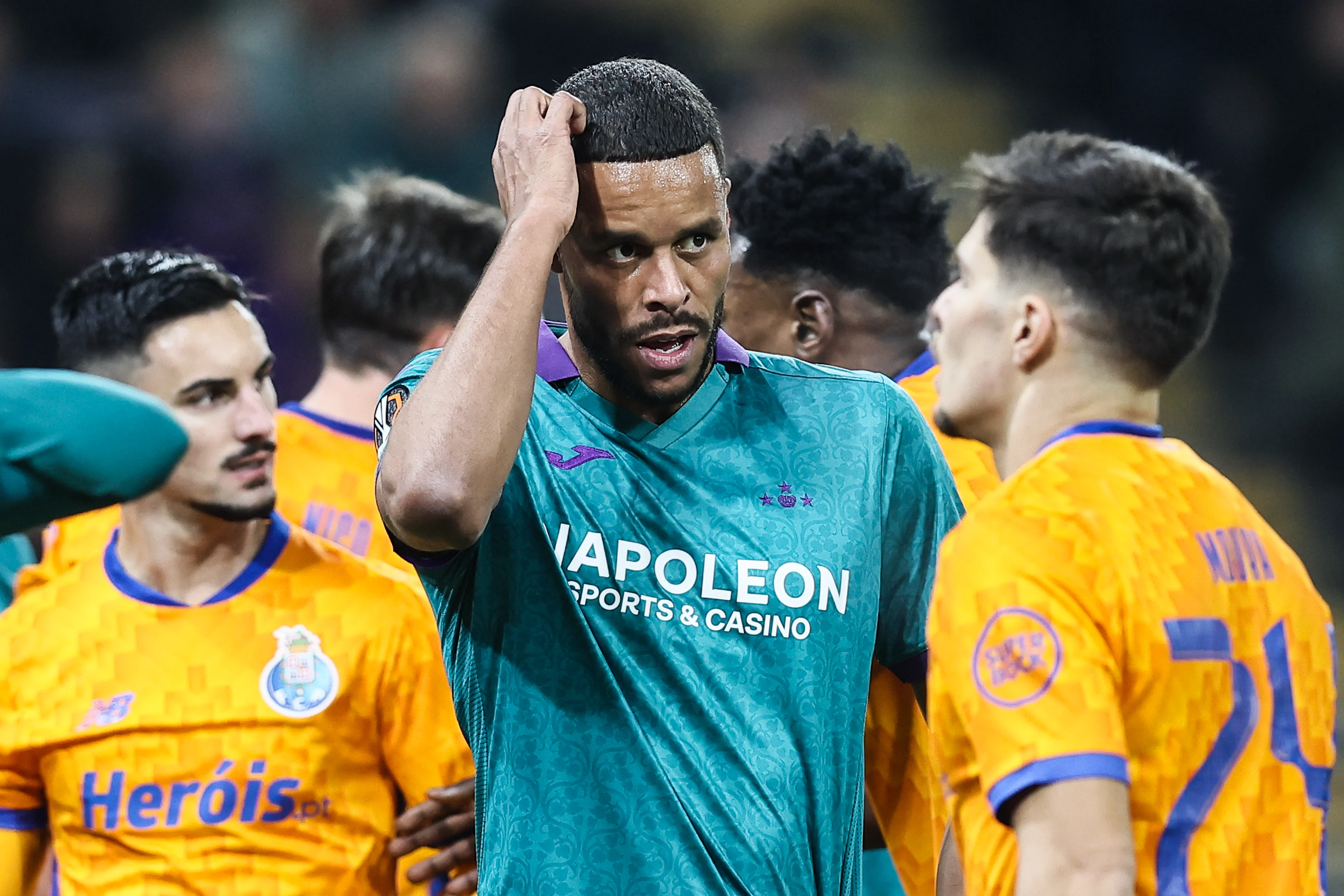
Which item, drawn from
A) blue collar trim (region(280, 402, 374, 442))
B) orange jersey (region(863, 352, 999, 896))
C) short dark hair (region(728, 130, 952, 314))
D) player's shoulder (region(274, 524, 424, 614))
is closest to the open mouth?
orange jersey (region(863, 352, 999, 896))

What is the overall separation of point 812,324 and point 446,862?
62.1 inches

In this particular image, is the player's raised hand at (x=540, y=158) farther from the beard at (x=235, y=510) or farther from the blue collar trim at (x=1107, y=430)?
the beard at (x=235, y=510)

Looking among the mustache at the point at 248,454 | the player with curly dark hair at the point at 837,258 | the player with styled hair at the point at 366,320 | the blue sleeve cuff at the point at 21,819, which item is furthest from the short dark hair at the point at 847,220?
the blue sleeve cuff at the point at 21,819

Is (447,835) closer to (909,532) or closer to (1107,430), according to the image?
(909,532)

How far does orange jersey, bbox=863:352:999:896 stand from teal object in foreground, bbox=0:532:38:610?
2377 mm

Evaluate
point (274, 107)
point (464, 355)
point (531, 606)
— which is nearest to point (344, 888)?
point (531, 606)

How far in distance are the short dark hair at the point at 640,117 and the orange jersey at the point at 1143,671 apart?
2.46 feet

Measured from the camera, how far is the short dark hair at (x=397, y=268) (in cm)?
473

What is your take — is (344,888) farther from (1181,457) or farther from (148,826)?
(1181,457)

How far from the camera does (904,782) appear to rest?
8.84ft

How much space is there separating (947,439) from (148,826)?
71.1 inches

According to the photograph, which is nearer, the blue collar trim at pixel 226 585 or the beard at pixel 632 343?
the beard at pixel 632 343

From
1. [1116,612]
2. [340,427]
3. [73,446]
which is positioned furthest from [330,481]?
[73,446]

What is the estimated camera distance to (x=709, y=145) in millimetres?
2455
